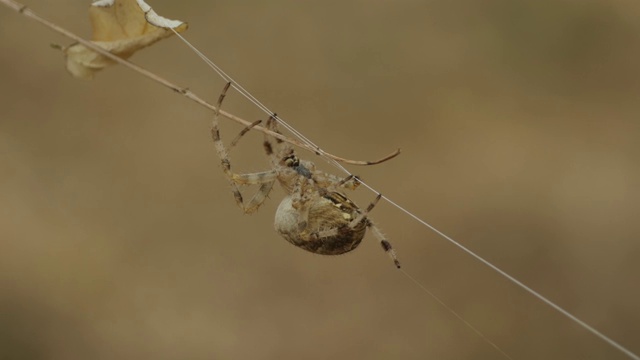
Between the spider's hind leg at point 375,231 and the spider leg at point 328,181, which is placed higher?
the spider leg at point 328,181

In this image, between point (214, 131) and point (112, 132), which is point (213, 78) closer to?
point (112, 132)

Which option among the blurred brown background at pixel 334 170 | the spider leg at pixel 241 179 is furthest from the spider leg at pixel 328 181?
the blurred brown background at pixel 334 170

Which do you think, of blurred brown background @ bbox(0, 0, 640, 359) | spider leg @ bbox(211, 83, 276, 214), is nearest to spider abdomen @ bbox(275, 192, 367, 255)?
spider leg @ bbox(211, 83, 276, 214)

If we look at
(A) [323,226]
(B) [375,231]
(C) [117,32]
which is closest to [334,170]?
(B) [375,231]

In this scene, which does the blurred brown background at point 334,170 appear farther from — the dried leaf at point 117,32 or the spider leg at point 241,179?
the dried leaf at point 117,32

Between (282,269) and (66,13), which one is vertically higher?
(66,13)

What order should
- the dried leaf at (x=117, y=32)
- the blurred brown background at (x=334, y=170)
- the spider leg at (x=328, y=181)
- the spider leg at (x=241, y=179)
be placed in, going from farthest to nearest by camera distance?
1. the blurred brown background at (x=334, y=170)
2. the spider leg at (x=241, y=179)
3. the spider leg at (x=328, y=181)
4. the dried leaf at (x=117, y=32)

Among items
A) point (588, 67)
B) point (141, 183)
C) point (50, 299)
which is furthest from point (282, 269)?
point (588, 67)
